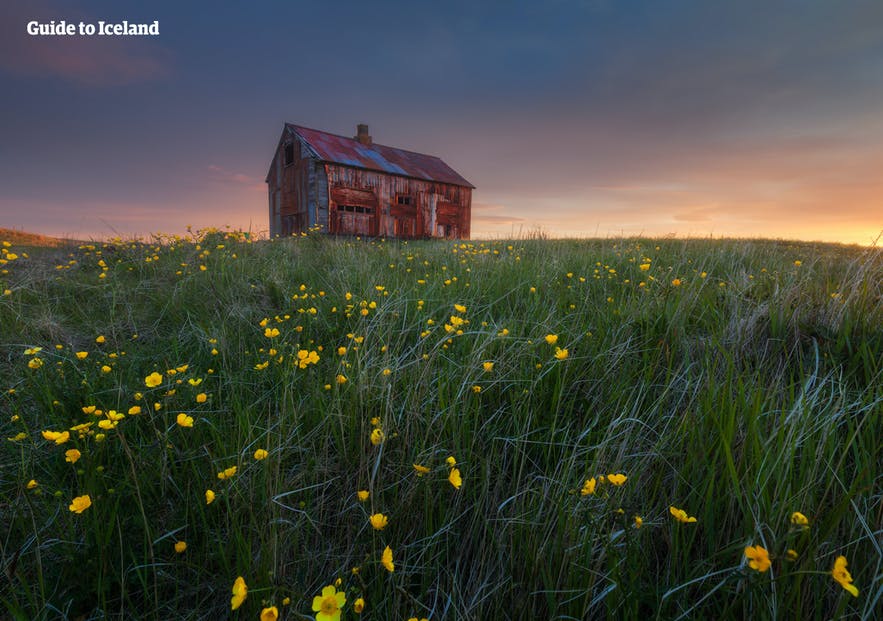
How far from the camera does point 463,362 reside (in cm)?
237

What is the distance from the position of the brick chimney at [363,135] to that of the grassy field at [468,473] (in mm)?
20814

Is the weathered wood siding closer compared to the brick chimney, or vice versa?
the weathered wood siding

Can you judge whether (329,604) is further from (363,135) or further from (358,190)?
(363,135)

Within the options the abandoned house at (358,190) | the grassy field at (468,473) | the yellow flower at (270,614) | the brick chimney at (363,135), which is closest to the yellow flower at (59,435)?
the grassy field at (468,473)

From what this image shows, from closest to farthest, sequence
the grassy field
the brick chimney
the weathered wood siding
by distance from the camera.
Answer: the grassy field
the weathered wood siding
the brick chimney

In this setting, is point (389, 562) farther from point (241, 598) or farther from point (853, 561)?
point (853, 561)

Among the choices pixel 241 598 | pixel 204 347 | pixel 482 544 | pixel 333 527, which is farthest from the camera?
pixel 204 347

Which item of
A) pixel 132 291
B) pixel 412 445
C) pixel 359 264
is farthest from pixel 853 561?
pixel 132 291

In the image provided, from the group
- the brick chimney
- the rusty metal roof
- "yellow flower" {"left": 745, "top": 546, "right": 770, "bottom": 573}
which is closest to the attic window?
the rusty metal roof

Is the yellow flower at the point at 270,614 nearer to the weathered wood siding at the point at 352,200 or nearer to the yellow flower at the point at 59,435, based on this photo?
the yellow flower at the point at 59,435

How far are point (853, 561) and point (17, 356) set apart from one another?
16.7 ft

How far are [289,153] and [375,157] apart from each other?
4227 millimetres

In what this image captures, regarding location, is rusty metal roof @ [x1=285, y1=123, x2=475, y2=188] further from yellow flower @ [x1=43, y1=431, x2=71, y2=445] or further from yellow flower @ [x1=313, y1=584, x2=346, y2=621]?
yellow flower @ [x1=313, y1=584, x2=346, y2=621]

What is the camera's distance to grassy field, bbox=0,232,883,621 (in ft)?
3.85
